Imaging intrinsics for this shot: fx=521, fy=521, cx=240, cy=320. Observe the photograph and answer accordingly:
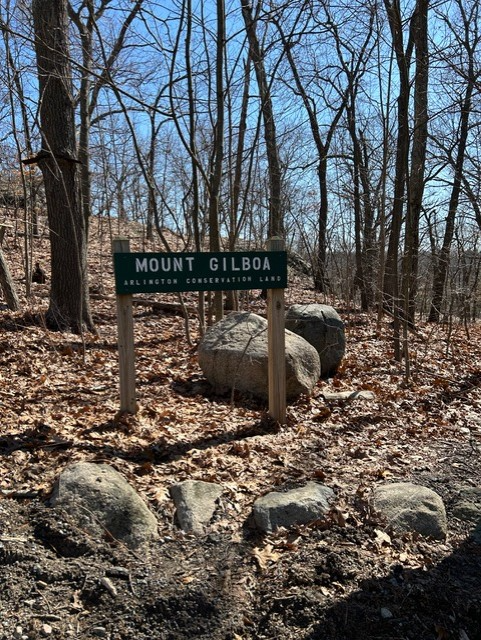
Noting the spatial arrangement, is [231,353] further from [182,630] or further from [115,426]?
[182,630]

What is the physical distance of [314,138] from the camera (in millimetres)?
17891

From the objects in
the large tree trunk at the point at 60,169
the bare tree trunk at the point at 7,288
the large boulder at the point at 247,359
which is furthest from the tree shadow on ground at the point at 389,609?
the bare tree trunk at the point at 7,288

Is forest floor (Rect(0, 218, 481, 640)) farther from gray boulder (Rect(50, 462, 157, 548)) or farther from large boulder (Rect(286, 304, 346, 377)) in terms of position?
large boulder (Rect(286, 304, 346, 377))

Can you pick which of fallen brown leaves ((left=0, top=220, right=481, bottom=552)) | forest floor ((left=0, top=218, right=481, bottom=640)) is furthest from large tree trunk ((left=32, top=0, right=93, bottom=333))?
forest floor ((left=0, top=218, right=481, bottom=640))

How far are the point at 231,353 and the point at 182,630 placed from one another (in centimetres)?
374

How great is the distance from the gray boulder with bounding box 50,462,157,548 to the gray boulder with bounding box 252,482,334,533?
2.58 ft

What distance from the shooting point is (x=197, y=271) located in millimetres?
5109

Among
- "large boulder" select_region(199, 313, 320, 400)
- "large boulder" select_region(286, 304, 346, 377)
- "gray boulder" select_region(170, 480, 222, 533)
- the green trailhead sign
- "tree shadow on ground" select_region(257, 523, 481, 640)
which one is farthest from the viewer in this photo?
"large boulder" select_region(286, 304, 346, 377)

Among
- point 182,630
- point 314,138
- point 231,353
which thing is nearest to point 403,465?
point 231,353

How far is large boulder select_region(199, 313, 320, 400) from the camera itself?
6.28 metres

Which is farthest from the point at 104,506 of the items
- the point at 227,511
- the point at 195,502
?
the point at 227,511

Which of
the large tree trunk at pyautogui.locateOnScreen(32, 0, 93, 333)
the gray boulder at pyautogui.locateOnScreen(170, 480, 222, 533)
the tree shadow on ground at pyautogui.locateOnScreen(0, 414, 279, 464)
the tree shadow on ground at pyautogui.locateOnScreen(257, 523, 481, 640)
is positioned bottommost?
the tree shadow on ground at pyautogui.locateOnScreen(257, 523, 481, 640)

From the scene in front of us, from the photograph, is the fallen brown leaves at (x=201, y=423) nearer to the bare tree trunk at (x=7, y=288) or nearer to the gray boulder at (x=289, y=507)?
the gray boulder at (x=289, y=507)

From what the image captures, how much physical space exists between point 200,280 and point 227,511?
221 centimetres
